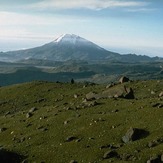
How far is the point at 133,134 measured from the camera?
3947cm

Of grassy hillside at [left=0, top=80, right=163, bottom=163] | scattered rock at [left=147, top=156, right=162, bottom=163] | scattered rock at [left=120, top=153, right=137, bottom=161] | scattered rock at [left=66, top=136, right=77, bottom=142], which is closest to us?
scattered rock at [left=147, top=156, right=162, bottom=163]

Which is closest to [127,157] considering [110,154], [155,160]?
[110,154]

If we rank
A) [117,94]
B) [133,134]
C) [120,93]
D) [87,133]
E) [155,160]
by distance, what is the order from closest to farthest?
1. [155,160]
2. [133,134]
3. [87,133]
4. [120,93]
5. [117,94]

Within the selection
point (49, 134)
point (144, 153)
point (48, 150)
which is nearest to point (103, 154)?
point (144, 153)

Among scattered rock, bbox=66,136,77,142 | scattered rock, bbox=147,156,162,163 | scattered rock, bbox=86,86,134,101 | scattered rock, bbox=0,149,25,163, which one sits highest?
scattered rock, bbox=86,86,134,101

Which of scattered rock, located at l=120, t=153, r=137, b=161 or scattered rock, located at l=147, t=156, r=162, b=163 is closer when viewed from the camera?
scattered rock, located at l=147, t=156, r=162, b=163

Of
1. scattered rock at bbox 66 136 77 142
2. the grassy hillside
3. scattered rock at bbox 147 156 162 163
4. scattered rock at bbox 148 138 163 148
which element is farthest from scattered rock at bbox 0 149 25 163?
scattered rock at bbox 147 156 162 163

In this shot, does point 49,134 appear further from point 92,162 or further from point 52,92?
point 52,92

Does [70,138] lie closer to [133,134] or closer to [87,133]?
[87,133]

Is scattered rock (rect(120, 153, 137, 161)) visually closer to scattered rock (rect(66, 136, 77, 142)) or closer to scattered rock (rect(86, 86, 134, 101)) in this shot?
scattered rock (rect(66, 136, 77, 142))

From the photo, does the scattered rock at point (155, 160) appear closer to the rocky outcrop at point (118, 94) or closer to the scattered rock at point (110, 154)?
the scattered rock at point (110, 154)

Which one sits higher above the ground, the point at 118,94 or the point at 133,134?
the point at 118,94

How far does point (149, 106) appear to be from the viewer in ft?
161

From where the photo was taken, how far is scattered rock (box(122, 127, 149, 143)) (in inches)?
1546
